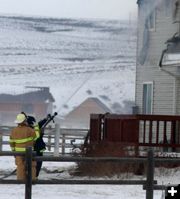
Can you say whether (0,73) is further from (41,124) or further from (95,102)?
(41,124)

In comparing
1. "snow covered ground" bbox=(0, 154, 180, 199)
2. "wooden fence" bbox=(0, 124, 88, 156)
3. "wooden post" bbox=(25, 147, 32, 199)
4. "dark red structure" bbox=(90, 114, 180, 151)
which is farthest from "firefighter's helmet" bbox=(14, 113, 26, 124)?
"wooden fence" bbox=(0, 124, 88, 156)

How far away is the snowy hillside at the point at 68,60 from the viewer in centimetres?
11256

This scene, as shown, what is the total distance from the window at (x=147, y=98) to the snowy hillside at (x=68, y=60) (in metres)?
80.7

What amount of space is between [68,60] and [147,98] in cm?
9862

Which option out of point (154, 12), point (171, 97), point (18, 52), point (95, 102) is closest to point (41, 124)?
point (171, 97)

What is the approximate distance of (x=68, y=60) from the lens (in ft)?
405

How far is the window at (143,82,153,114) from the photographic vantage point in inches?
990

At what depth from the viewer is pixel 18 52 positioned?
399 ft

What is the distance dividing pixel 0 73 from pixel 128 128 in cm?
9989

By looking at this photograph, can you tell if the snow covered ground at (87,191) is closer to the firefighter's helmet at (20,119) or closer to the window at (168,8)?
the firefighter's helmet at (20,119)

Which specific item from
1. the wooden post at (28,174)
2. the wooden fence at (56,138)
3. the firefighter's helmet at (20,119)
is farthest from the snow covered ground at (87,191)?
the wooden fence at (56,138)

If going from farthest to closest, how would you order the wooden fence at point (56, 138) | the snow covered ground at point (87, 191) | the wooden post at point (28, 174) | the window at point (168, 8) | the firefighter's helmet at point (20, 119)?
the window at point (168, 8), the wooden fence at point (56, 138), the firefighter's helmet at point (20, 119), the snow covered ground at point (87, 191), the wooden post at point (28, 174)

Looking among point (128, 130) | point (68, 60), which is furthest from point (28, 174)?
point (68, 60)

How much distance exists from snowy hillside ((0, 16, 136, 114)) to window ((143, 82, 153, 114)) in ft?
265
